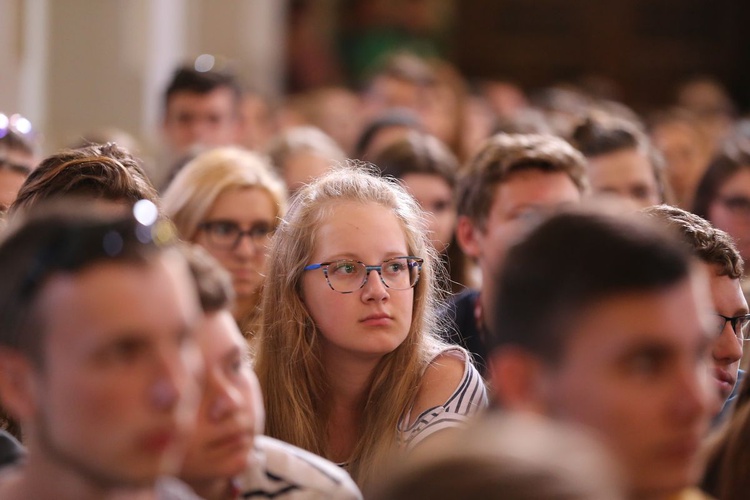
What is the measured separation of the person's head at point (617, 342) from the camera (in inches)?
64.8

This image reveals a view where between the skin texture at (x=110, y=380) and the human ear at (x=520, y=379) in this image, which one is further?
the human ear at (x=520, y=379)

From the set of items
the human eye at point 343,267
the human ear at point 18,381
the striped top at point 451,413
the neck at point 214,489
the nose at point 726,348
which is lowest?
the striped top at point 451,413

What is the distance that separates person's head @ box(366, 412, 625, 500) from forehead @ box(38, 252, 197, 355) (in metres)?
0.40

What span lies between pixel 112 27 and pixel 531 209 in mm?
5751

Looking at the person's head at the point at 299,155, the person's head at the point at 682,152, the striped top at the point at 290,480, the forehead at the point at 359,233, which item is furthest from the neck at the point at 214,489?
the person's head at the point at 682,152

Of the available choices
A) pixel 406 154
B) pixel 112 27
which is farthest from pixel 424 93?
pixel 406 154

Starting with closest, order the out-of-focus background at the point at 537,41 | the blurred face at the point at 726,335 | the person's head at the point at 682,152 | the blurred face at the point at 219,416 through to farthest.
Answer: the blurred face at the point at 219,416
the blurred face at the point at 726,335
the person's head at the point at 682,152
the out-of-focus background at the point at 537,41

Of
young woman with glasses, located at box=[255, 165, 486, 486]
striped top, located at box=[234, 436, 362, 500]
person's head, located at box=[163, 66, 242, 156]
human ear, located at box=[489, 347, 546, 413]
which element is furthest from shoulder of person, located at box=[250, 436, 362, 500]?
person's head, located at box=[163, 66, 242, 156]

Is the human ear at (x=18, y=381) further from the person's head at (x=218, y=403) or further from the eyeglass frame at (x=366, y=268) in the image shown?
the eyeglass frame at (x=366, y=268)

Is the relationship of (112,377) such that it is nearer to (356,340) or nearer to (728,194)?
(356,340)

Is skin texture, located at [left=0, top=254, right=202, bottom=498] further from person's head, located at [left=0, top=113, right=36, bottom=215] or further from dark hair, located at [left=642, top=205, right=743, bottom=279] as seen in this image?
person's head, located at [left=0, top=113, right=36, bottom=215]

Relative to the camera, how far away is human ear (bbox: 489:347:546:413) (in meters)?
1.72

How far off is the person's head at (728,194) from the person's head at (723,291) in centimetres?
152

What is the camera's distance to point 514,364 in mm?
1748
